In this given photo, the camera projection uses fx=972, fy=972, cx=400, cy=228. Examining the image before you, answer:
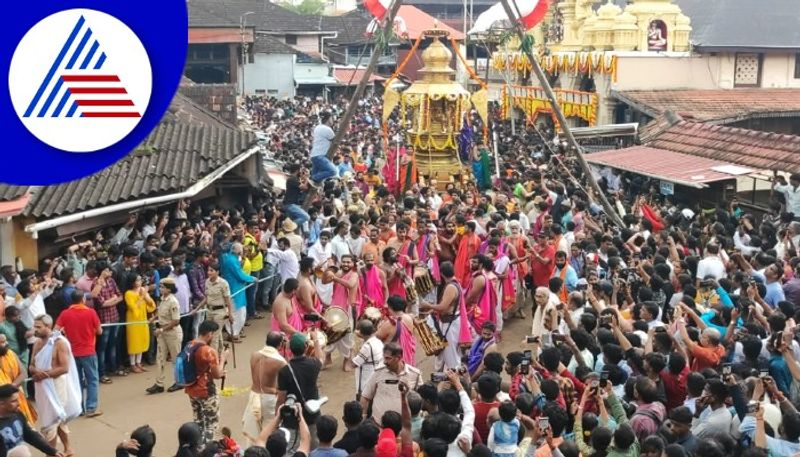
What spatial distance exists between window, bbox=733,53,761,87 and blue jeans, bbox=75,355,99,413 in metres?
23.3

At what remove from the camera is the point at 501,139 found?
27.3 meters

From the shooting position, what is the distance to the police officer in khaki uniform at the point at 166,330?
989 centimetres

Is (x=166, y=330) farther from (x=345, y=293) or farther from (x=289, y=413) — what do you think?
(x=289, y=413)

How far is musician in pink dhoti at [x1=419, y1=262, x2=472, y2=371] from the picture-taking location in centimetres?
950

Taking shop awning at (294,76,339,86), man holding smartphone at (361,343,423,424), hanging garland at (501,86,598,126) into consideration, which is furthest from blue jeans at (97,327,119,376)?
shop awning at (294,76,339,86)

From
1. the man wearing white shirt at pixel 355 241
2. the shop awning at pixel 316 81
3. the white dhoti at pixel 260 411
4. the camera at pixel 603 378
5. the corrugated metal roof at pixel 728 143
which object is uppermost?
the shop awning at pixel 316 81

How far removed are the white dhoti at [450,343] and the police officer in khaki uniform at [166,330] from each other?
8.57 feet

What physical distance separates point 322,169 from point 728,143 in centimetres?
717

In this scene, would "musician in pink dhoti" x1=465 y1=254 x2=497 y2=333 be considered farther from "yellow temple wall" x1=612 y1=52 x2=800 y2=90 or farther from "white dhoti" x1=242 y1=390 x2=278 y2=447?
"yellow temple wall" x1=612 y1=52 x2=800 y2=90

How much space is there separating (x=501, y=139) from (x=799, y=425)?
2158 cm

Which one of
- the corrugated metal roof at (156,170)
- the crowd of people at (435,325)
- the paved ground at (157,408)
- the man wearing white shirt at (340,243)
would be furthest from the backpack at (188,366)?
the man wearing white shirt at (340,243)

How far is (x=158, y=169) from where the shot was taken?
44.4 ft

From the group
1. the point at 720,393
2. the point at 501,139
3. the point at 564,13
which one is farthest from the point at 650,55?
the point at 720,393

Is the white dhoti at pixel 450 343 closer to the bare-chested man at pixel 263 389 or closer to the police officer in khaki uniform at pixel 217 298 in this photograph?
the police officer in khaki uniform at pixel 217 298
